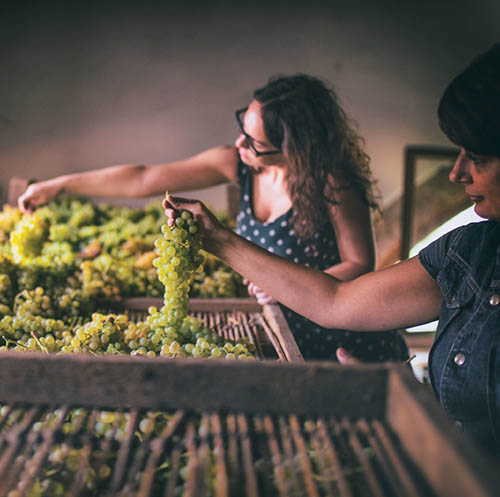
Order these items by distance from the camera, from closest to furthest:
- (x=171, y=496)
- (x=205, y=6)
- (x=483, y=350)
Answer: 1. (x=171, y=496)
2. (x=483, y=350)
3. (x=205, y=6)

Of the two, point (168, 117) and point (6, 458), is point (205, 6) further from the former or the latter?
point (6, 458)

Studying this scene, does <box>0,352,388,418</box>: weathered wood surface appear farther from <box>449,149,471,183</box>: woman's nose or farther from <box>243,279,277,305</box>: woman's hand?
<box>243,279,277,305</box>: woman's hand

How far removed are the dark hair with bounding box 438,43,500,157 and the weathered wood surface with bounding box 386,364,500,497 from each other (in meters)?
0.62

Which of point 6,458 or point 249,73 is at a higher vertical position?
point 249,73

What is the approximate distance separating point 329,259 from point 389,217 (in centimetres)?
265

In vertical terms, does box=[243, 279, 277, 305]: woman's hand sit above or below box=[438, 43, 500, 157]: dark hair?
below

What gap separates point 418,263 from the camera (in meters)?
1.25

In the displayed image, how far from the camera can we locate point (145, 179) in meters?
2.25

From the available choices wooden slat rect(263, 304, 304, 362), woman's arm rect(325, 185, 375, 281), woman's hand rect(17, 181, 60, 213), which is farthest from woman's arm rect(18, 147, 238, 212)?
wooden slat rect(263, 304, 304, 362)

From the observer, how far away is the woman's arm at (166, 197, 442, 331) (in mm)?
1222

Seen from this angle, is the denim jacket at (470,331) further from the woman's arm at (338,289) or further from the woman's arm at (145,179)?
the woman's arm at (145,179)

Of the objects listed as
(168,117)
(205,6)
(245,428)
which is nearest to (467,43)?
(205,6)

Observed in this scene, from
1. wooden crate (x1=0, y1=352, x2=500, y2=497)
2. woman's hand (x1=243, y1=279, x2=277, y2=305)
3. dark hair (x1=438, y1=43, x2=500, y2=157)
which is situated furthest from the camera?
woman's hand (x1=243, y1=279, x2=277, y2=305)

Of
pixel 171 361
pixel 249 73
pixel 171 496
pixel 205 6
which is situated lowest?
pixel 171 496
